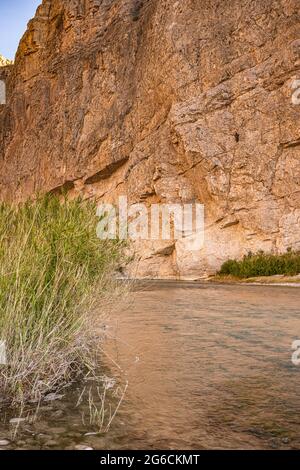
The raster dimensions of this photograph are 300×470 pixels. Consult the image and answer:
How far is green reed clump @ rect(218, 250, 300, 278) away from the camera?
28266 mm

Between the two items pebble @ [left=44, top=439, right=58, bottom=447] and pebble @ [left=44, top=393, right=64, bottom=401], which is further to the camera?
pebble @ [left=44, top=393, right=64, bottom=401]

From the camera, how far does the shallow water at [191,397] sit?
340 cm

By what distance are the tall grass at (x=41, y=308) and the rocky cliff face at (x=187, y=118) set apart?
62.4 feet

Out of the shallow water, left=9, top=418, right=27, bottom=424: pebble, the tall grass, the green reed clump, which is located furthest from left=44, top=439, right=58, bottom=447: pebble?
the green reed clump

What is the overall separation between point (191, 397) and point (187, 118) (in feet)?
112

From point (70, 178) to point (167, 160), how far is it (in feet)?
47.5

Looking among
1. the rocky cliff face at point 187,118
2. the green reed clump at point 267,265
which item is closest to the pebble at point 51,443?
the rocky cliff face at point 187,118

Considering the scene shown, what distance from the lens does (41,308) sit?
4.75 m

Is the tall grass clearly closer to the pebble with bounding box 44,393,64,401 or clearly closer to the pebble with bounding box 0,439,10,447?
the pebble with bounding box 44,393,64,401

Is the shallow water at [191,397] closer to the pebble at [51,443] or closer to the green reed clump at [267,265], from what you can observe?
the pebble at [51,443]

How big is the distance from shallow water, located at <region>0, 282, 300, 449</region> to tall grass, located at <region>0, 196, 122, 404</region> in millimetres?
285
